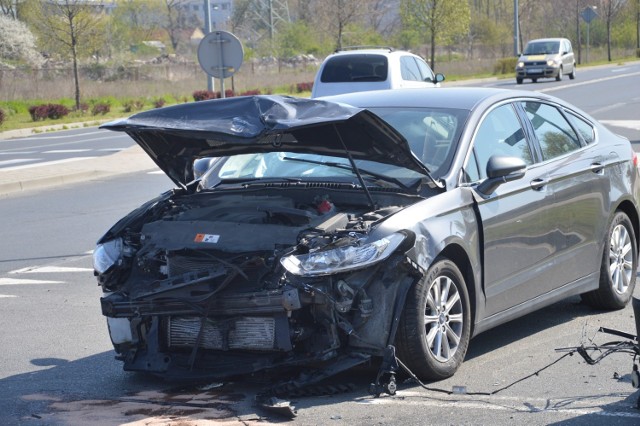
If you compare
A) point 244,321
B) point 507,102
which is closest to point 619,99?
point 507,102

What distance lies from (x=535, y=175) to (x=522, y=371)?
1.41 meters

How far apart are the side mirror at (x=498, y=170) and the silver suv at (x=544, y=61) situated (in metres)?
42.0

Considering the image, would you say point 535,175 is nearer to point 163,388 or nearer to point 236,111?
point 236,111

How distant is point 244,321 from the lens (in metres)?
5.66

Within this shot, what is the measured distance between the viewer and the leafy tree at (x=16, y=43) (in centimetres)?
6022

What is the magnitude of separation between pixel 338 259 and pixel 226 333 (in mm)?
796

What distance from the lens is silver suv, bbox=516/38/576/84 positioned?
4728 cm

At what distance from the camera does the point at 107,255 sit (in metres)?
6.27

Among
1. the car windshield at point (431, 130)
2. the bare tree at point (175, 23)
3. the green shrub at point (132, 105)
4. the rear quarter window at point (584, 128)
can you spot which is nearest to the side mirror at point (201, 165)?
the car windshield at point (431, 130)

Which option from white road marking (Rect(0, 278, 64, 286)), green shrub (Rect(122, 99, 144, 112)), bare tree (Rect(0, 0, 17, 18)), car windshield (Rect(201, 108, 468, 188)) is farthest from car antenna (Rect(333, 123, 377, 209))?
bare tree (Rect(0, 0, 17, 18))

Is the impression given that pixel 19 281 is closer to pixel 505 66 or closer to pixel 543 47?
pixel 543 47

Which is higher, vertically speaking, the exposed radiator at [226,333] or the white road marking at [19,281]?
the exposed radiator at [226,333]

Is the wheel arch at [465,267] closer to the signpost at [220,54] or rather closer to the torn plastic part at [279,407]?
the torn plastic part at [279,407]

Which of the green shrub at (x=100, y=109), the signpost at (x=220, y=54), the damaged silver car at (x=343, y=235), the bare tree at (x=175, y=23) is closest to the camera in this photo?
the damaged silver car at (x=343, y=235)
